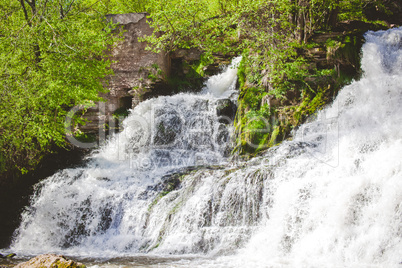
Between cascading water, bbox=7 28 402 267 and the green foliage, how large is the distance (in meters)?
1.76

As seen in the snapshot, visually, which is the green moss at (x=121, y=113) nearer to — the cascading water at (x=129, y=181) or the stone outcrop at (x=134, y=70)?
the stone outcrop at (x=134, y=70)

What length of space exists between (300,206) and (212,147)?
5.64 metres

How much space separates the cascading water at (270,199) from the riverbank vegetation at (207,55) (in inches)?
35.3

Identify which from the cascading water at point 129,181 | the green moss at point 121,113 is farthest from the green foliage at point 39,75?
the green moss at point 121,113

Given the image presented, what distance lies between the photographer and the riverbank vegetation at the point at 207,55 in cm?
832

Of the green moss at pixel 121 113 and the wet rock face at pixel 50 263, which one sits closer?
the wet rock face at pixel 50 263

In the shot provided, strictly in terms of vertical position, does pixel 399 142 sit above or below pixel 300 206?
above

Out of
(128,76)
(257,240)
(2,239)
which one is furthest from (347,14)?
(2,239)

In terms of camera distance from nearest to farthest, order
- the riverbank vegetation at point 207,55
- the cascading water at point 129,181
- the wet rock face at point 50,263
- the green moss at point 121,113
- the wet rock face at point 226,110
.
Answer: the wet rock face at point 50,263 → the cascading water at point 129,181 → the riverbank vegetation at point 207,55 → the wet rock face at point 226,110 → the green moss at point 121,113

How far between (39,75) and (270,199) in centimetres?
623

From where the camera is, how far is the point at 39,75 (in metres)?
8.38

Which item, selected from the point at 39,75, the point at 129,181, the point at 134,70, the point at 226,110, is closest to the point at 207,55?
the point at 226,110

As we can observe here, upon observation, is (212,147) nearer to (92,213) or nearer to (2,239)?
(92,213)

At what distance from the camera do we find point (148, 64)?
15.2m
